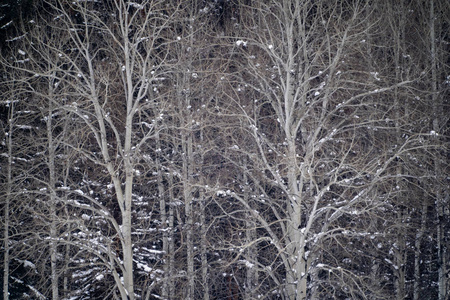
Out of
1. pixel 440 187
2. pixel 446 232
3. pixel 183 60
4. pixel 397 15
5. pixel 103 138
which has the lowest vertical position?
pixel 446 232

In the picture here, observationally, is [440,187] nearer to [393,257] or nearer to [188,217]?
[393,257]

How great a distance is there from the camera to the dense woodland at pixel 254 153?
37.7 feet

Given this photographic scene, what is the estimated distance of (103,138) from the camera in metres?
12.5

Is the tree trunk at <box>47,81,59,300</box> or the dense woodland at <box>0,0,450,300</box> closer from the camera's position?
the dense woodland at <box>0,0,450,300</box>

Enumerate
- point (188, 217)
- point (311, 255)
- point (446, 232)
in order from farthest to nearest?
point (188, 217) → point (446, 232) → point (311, 255)

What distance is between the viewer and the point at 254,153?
1238 centimetres

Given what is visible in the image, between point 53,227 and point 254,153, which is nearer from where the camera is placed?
point 53,227

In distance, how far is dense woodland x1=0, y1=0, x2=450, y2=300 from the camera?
1148cm

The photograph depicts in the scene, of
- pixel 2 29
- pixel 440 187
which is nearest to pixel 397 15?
pixel 440 187

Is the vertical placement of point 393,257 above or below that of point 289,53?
below

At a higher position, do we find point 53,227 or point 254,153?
point 254,153

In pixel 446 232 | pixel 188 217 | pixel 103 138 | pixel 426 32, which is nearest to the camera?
pixel 103 138

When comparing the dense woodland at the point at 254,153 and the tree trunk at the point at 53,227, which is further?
the tree trunk at the point at 53,227

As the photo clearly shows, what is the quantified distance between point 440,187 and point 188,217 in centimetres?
764
